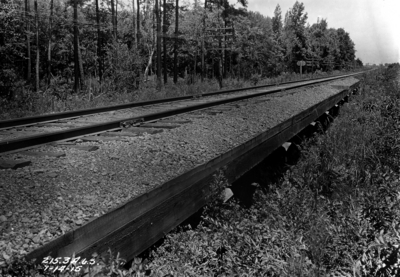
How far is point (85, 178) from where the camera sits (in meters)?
2.72

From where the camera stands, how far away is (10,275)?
146 cm

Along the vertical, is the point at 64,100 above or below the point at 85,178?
above

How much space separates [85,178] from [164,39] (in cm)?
3339

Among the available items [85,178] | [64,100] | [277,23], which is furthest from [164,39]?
[85,178]

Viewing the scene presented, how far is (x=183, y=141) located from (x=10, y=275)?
2.93 m

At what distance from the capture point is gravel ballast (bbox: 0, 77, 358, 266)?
6.17ft

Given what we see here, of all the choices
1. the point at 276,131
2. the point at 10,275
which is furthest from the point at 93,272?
the point at 276,131

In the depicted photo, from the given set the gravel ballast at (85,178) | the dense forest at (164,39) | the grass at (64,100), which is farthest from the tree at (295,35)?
the gravel ballast at (85,178)

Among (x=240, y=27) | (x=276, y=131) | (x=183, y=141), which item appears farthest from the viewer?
(x=240, y=27)

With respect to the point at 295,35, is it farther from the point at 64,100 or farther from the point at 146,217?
the point at 146,217

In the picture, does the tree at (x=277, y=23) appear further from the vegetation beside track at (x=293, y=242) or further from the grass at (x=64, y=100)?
the vegetation beside track at (x=293, y=242)

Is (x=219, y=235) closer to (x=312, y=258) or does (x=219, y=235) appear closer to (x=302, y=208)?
(x=312, y=258)

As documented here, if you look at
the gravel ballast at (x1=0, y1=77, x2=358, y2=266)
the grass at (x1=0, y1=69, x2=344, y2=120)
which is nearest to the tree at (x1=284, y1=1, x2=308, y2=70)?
the grass at (x1=0, y1=69, x2=344, y2=120)

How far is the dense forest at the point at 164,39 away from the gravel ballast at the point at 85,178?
17.6 m
